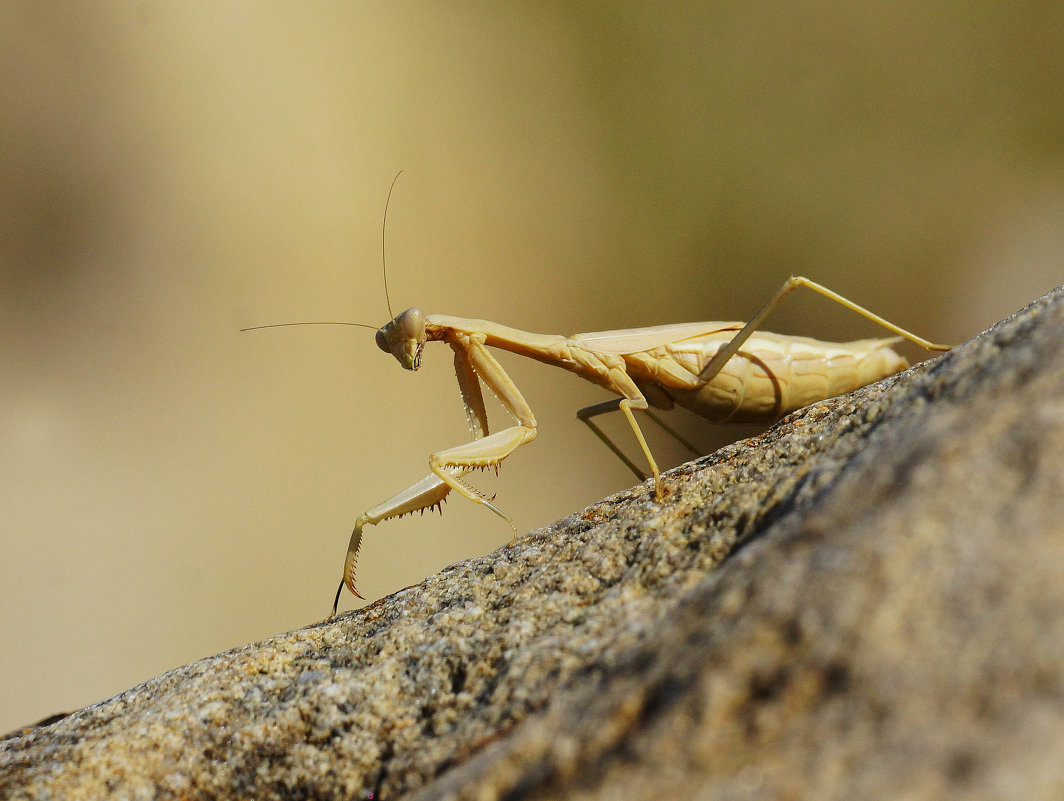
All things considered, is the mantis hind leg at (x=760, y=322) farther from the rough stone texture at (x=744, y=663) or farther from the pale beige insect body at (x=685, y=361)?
the rough stone texture at (x=744, y=663)

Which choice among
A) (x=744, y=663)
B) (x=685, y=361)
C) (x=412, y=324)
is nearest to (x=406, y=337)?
(x=412, y=324)

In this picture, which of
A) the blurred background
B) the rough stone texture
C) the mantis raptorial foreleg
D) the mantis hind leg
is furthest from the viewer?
the blurred background

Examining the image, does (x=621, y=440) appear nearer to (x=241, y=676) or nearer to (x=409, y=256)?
(x=409, y=256)

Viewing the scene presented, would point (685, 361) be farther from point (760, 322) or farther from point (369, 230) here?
point (369, 230)

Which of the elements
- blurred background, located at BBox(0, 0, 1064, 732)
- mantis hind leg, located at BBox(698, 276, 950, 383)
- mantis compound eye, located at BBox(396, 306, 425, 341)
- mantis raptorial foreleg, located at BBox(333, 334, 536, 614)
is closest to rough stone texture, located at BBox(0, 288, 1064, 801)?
mantis raptorial foreleg, located at BBox(333, 334, 536, 614)

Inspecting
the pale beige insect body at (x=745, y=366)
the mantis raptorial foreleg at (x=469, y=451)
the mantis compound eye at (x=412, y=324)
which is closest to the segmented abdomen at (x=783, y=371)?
the pale beige insect body at (x=745, y=366)

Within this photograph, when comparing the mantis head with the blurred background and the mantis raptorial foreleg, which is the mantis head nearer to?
the mantis raptorial foreleg
